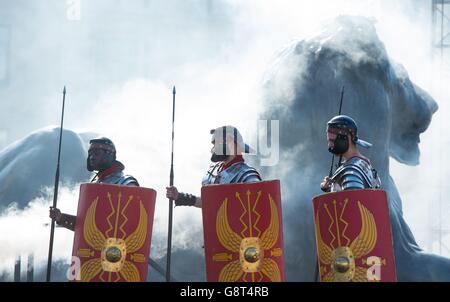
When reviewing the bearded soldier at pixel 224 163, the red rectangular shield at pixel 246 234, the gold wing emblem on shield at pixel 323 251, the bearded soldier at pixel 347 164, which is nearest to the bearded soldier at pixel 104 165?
the bearded soldier at pixel 224 163

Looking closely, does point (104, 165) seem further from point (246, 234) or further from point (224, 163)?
point (246, 234)

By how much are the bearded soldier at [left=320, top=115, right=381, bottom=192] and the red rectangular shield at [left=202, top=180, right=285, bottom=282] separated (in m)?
0.52

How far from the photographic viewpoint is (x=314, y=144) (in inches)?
645

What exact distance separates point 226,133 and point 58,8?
46.1 ft

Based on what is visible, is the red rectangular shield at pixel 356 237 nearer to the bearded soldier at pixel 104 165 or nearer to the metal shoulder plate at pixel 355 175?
the metal shoulder plate at pixel 355 175

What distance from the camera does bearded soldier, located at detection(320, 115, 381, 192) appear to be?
956cm

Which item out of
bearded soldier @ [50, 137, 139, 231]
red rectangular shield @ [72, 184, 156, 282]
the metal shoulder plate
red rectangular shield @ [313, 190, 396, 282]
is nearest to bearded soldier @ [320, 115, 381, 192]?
the metal shoulder plate

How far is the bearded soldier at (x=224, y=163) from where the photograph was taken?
34.5ft

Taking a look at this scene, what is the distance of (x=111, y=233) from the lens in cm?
986

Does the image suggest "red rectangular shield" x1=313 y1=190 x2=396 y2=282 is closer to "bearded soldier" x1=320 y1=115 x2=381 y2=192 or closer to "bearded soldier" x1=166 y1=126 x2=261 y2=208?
"bearded soldier" x1=320 y1=115 x2=381 y2=192

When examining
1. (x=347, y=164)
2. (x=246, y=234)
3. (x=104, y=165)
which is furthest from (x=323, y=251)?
(x=104, y=165)

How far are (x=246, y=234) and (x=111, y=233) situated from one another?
1.19 meters

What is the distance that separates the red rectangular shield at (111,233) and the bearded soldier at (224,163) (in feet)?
2.42

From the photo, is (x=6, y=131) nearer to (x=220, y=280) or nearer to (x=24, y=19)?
(x=24, y=19)
